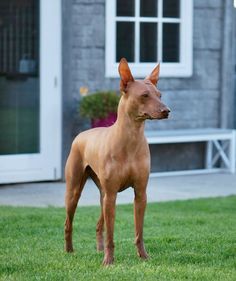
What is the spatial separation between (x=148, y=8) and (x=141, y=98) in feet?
21.5

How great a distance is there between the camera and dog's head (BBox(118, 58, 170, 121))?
5.54 m

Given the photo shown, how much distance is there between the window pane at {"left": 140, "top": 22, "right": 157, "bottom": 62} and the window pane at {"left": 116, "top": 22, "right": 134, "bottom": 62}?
154 mm

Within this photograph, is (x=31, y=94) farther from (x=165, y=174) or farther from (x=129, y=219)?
(x=129, y=219)

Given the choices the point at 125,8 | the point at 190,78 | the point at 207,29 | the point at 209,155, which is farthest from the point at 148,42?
the point at 209,155

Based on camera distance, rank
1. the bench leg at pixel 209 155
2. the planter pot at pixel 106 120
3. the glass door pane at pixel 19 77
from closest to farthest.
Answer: the glass door pane at pixel 19 77 < the planter pot at pixel 106 120 < the bench leg at pixel 209 155

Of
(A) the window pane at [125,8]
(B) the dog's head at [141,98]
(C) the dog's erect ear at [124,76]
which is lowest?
(B) the dog's head at [141,98]

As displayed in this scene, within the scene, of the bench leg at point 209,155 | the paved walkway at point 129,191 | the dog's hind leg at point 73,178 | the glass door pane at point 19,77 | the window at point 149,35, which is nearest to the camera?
the dog's hind leg at point 73,178

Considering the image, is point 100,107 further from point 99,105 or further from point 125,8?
point 125,8

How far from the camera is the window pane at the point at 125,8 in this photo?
11.8m

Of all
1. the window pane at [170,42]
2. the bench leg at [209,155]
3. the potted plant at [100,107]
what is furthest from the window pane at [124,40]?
the bench leg at [209,155]

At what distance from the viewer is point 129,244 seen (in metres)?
7.02

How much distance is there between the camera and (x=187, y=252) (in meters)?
6.52

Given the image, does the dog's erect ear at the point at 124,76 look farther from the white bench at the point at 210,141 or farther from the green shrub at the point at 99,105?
the white bench at the point at 210,141

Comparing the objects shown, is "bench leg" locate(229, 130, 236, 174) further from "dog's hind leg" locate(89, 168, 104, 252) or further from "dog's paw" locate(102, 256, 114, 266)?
"dog's paw" locate(102, 256, 114, 266)
